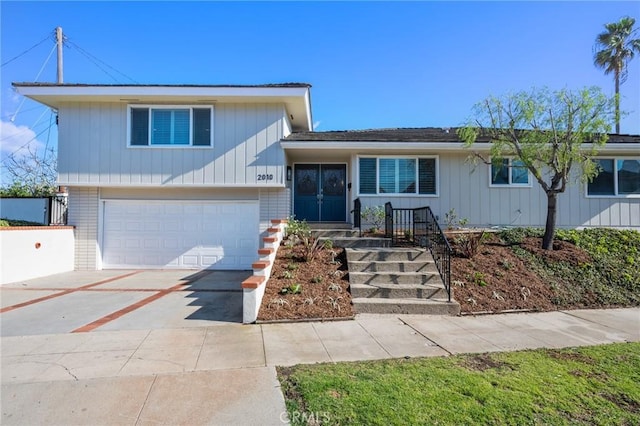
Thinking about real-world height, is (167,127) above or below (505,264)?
above

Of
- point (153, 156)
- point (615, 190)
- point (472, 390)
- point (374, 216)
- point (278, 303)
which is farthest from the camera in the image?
point (615, 190)

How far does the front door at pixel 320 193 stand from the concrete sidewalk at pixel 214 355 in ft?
20.6

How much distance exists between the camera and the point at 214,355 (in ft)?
13.5

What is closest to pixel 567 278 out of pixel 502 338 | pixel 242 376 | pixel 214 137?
pixel 502 338

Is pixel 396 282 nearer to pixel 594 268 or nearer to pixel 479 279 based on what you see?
pixel 479 279

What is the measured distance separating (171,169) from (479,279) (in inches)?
353

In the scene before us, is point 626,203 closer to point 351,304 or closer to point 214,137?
point 351,304

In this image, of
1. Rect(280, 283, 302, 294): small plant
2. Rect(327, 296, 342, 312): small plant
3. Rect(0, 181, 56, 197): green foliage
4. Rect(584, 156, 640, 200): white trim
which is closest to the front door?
Rect(280, 283, 302, 294): small plant

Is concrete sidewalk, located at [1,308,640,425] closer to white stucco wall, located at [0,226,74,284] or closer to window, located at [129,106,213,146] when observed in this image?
white stucco wall, located at [0,226,74,284]

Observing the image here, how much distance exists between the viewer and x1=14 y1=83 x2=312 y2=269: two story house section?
10.2 meters

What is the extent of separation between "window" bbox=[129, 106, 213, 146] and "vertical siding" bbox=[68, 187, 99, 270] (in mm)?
2442

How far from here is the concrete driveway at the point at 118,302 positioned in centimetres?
544

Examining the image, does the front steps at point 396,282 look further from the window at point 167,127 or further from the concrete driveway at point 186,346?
the window at point 167,127
